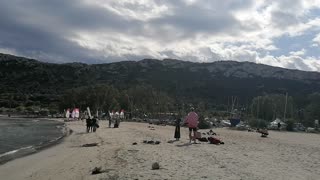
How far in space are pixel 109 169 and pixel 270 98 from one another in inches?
4890

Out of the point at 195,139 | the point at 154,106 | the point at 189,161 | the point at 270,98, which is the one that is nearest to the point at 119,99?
the point at 154,106

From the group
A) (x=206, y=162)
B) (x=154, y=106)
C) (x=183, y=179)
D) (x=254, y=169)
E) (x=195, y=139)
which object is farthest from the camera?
(x=154, y=106)

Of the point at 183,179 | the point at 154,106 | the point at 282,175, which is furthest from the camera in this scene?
the point at 154,106

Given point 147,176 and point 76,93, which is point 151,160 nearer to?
point 147,176

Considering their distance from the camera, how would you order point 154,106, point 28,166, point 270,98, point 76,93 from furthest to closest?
point 76,93 → point 154,106 → point 270,98 → point 28,166

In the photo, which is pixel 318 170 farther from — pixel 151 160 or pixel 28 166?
pixel 28 166

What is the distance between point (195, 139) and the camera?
26.3 metres

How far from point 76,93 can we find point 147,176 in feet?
471

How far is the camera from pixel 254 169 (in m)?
14.7

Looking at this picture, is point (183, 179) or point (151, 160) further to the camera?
point (151, 160)

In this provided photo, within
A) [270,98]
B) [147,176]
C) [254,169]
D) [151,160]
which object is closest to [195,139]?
[151,160]

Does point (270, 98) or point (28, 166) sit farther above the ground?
point (270, 98)

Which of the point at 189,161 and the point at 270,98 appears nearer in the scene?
the point at 189,161

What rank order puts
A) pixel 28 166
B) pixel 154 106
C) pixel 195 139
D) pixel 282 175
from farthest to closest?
pixel 154 106
pixel 195 139
pixel 28 166
pixel 282 175
